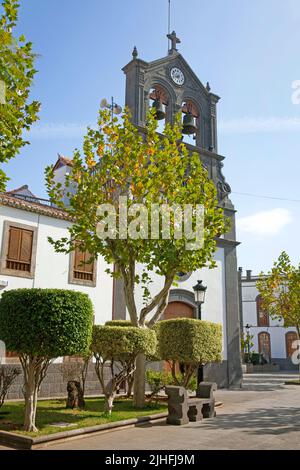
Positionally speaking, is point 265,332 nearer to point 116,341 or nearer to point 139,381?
point 139,381

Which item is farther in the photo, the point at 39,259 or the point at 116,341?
the point at 39,259

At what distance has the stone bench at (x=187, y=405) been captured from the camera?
10.6 m

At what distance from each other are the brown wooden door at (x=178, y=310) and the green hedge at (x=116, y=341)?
9212 millimetres

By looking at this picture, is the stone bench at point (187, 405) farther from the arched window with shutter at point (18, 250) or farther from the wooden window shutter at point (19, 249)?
the wooden window shutter at point (19, 249)

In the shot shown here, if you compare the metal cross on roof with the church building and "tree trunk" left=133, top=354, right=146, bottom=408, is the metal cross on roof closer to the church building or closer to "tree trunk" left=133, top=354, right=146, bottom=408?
the church building

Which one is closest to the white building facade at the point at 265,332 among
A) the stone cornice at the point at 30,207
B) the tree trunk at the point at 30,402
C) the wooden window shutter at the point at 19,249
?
the stone cornice at the point at 30,207

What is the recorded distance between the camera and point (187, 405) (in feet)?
35.5

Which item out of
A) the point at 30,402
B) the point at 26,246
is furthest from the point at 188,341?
the point at 26,246

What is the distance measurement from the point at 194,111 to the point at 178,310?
1083cm

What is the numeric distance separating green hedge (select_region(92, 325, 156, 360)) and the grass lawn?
5.14 ft

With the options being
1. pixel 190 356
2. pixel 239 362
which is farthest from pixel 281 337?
pixel 190 356

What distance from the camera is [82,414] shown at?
1111 centimetres

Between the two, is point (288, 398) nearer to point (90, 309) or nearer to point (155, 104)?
point (90, 309)
